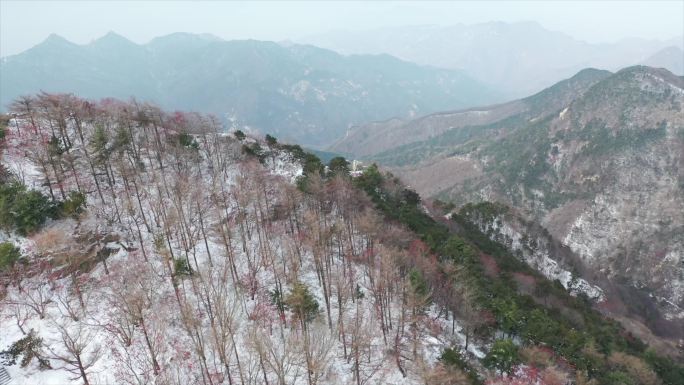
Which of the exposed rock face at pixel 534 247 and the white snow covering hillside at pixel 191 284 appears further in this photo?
the exposed rock face at pixel 534 247

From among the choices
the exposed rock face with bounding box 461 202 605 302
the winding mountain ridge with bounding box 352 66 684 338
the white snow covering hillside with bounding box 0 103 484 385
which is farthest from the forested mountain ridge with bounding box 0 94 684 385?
the winding mountain ridge with bounding box 352 66 684 338

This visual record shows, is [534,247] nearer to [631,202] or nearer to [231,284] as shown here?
[631,202]

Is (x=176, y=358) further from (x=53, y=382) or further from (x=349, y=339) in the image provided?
(x=349, y=339)

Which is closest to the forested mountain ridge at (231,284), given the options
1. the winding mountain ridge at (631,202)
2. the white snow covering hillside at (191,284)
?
the white snow covering hillside at (191,284)

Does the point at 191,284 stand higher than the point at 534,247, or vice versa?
the point at 191,284

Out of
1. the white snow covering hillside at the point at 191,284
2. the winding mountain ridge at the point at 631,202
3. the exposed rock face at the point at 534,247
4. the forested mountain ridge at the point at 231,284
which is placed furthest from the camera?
the winding mountain ridge at the point at 631,202

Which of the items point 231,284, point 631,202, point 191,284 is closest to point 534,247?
point 631,202

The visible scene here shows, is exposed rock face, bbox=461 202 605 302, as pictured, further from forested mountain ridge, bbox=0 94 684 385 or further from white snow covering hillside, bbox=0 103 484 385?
white snow covering hillside, bbox=0 103 484 385

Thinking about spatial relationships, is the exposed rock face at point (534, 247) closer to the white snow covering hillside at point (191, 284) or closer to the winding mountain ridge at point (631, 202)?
the winding mountain ridge at point (631, 202)
